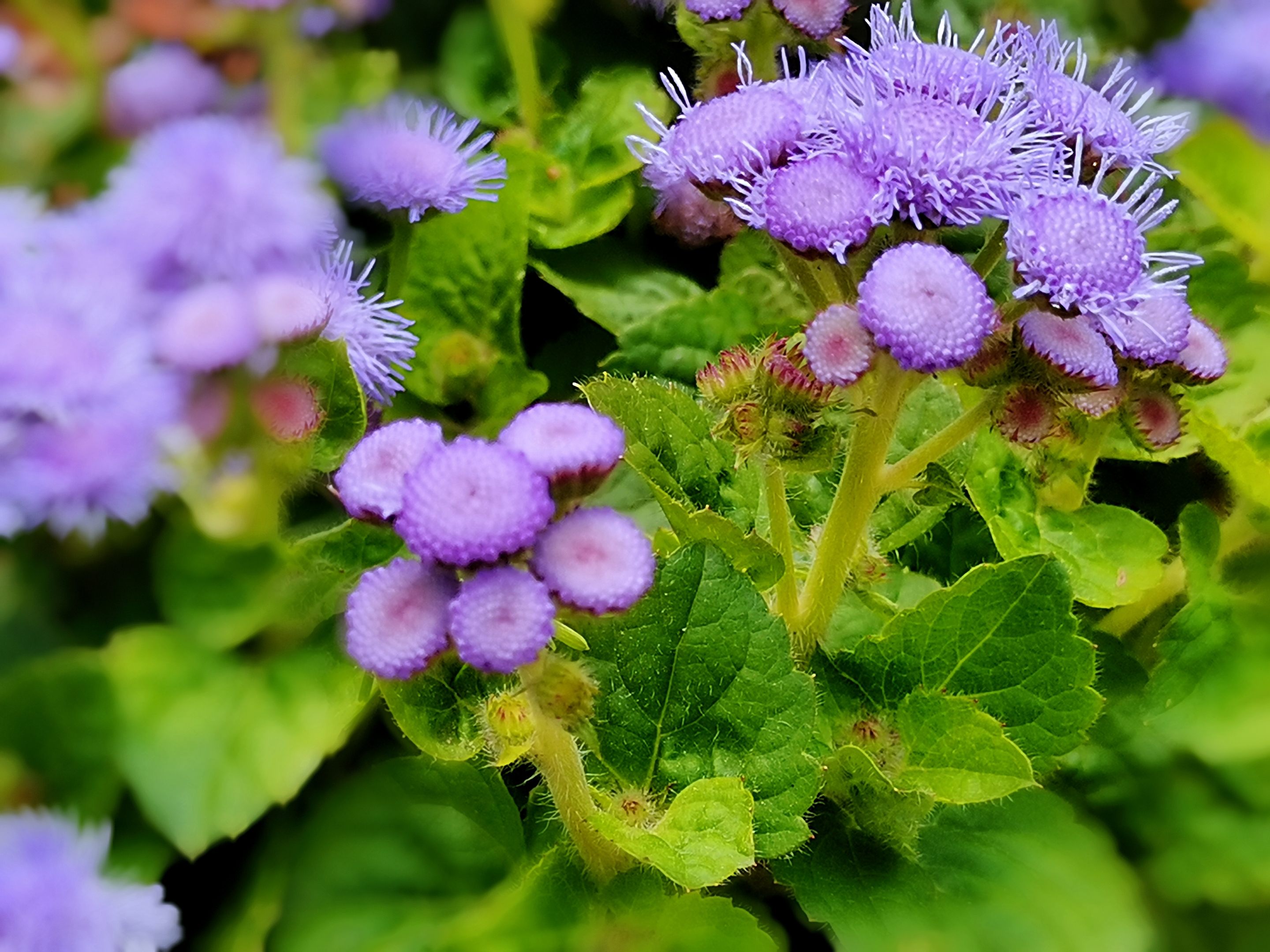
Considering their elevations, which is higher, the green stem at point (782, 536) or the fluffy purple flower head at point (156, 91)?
the fluffy purple flower head at point (156, 91)

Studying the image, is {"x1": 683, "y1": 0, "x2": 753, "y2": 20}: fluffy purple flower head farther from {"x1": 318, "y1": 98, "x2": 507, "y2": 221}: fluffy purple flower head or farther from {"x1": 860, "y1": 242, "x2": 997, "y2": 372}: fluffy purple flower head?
{"x1": 860, "y1": 242, "x2": 997, "y2": 372}: fluffy purple flower head

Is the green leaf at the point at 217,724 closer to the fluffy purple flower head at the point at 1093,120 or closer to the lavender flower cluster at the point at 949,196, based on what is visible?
the lavender flower cluster at the point at 949,196

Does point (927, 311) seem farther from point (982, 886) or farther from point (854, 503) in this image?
point (982, 886)

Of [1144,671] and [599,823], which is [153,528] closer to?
[599,823]

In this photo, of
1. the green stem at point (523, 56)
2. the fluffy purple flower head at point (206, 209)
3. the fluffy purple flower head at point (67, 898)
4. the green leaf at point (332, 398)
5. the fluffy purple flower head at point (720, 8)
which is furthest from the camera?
the green stem at point (523, 56)

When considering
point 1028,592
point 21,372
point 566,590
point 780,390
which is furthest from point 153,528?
point 1028,592

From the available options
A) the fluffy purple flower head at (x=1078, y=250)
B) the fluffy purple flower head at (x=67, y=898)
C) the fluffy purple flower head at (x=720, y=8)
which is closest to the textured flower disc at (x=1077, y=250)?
the fluffy purple flower head at (x=1078, y=250)
